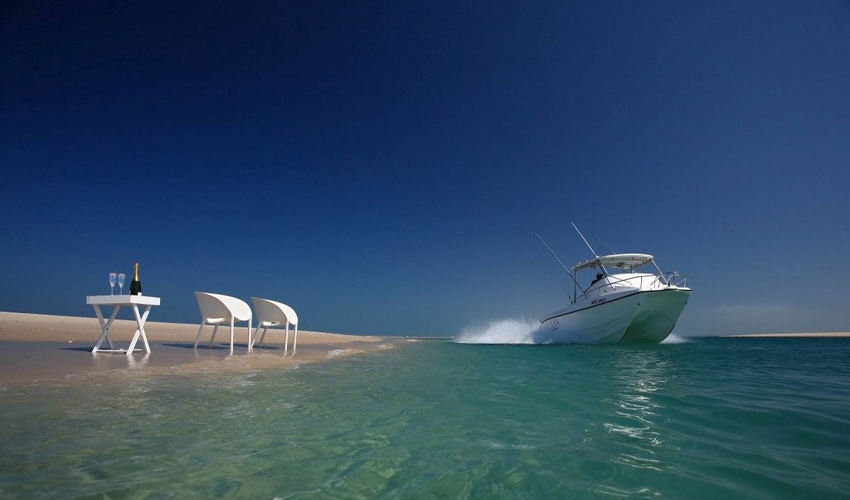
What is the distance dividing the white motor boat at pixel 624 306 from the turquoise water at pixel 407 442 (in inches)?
523

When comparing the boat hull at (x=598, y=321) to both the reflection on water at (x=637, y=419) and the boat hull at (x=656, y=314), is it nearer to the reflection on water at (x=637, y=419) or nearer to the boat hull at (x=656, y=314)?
the boat hull at (x=656, y=314)

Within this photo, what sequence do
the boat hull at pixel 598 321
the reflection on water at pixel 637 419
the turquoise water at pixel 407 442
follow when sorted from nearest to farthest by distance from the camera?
1. the turquoise water at pixel 407 442
2. the reflection on water at pixel 637 419
3. the boat hull at pixel 598 321

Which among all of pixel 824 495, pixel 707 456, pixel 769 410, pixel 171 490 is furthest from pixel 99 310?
pixel 769 410

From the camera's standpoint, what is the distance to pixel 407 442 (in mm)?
2854

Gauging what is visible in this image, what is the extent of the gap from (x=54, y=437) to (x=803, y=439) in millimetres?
5725

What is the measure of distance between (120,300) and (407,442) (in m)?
6.39

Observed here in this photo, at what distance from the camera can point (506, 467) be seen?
238 centimetres

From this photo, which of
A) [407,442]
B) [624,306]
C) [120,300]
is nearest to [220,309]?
[120,300]

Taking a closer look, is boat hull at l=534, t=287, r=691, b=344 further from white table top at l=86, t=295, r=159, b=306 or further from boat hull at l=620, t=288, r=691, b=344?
white table top at l=86, t=295, r=159, b=306

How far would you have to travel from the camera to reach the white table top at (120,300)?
6535 mm

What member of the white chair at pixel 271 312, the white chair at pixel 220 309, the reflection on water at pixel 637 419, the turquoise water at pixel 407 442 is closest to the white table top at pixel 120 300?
the white chair at pixel 220 309

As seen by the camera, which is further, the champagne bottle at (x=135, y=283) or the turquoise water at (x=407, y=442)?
the champagne bottle at (x=135, y=283)

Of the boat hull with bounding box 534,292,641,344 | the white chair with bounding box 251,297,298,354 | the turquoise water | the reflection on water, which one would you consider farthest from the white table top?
the boat hull with bounding box 534,292,641,344

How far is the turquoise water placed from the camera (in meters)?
2.05
